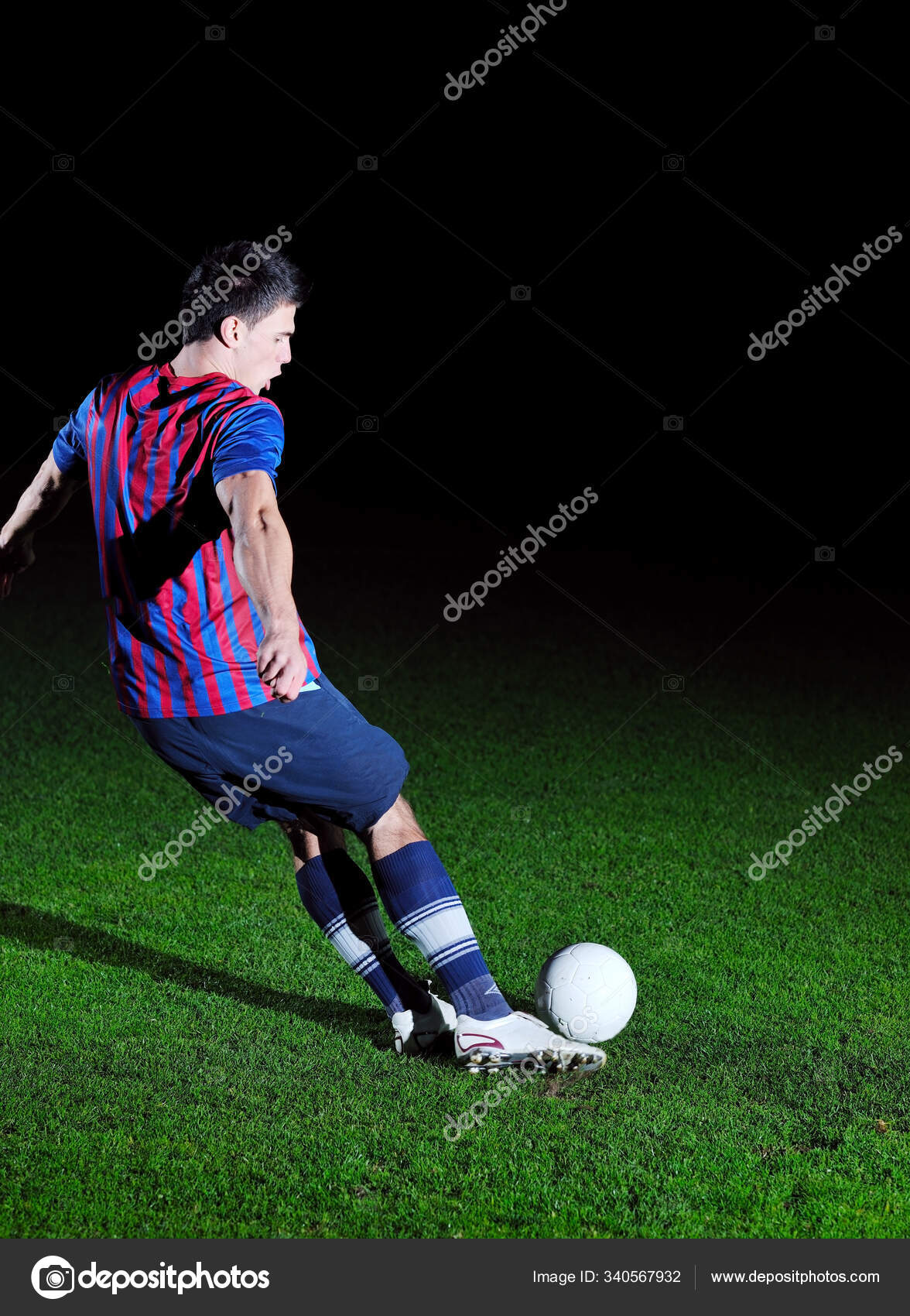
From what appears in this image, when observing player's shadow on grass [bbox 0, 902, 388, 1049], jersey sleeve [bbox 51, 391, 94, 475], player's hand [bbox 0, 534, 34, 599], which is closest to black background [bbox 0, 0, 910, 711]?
player's shadow on grass [bbox 0, 902, 388, 1049]

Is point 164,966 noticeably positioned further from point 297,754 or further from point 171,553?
point 171,553

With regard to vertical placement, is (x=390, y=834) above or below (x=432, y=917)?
above

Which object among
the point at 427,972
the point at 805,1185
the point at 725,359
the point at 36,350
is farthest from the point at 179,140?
the point at 805,1185

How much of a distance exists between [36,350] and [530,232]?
20.3ft

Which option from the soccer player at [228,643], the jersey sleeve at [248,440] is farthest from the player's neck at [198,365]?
the jersey sleeve at [248,440]

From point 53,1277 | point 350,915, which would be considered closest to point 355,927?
point 350,915

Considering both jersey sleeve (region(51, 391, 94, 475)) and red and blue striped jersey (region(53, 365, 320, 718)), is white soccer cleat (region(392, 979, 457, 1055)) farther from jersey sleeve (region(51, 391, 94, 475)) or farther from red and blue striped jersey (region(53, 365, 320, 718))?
jersey sleeve (region(51, 391, 94, 475))

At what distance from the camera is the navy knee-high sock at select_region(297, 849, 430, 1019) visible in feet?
10.2

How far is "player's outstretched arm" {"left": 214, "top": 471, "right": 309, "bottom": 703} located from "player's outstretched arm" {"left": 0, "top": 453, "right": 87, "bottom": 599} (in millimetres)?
793

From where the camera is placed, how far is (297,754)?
9.12 feet

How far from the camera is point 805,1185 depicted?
255 centimetres

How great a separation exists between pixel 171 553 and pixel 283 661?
0.51 metres

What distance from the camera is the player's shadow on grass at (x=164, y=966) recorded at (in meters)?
3.36

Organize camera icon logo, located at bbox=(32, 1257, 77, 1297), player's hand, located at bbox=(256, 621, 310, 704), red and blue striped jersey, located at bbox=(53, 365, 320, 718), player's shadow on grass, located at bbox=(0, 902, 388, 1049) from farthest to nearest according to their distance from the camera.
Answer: player's shadow on grass, located at bbox=(0, 902, 388, 1049)
red and blue striped jersey, located at bbox=(53, 365, 320, 718)
player's hand, located at bbox=(256, 621, 310, 704)
camera icon logo, located at bbox=(32, 1257, 77, 1297)
